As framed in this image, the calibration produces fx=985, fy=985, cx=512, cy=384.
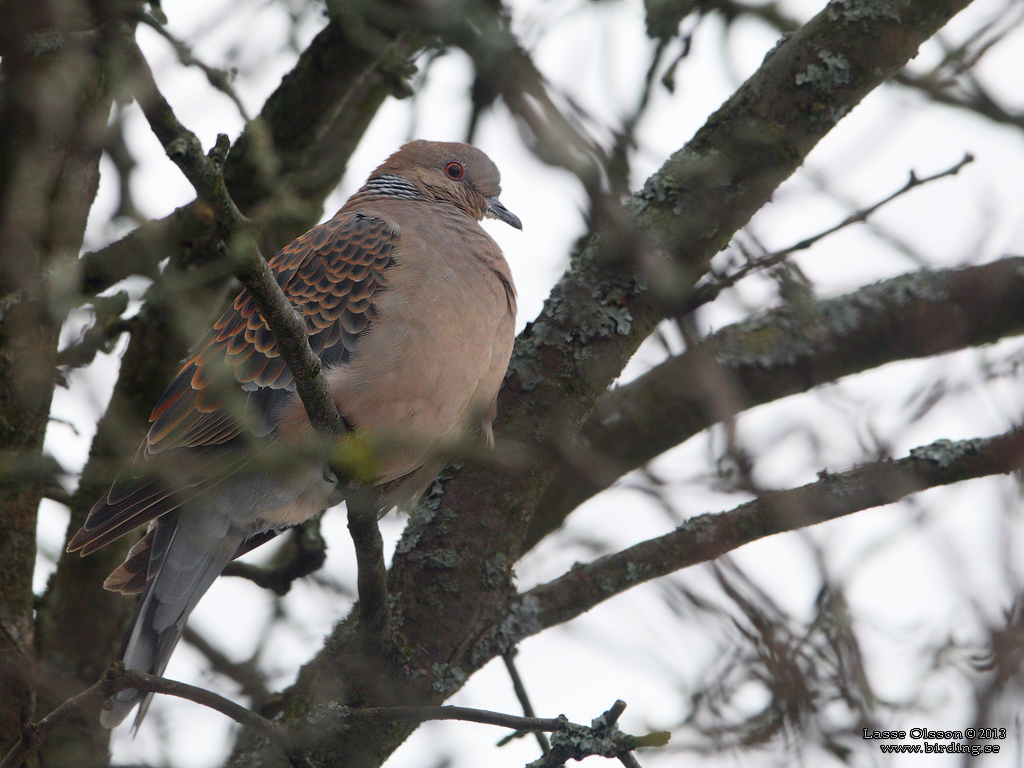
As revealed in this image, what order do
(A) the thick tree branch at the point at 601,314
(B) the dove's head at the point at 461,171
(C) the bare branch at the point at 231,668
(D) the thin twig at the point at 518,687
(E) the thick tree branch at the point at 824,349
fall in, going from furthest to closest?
(B) the dove's head at the point at 461,171, (C) the bare branch at the point at 231,668, (E) the thick tree branch at the point at 824,349, (D) the thin twig at the point at 518,687, (A) the thick tree branch at the point at 601,314

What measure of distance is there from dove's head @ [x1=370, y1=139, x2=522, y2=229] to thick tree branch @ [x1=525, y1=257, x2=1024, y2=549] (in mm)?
1152

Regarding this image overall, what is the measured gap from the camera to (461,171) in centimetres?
463

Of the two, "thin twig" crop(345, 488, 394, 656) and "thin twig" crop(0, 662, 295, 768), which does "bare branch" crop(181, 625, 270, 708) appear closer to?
"thin twig" crop(345, 488, 394, 656)

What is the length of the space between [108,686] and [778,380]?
2841 mm

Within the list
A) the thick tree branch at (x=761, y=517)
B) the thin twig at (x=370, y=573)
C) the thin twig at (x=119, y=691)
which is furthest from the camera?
the thick tree branch at (x=761, y=517)

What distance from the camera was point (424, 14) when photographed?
113 inches

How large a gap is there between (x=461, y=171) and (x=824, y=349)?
1.84 metres

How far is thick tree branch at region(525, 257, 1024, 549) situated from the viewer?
4.02 m

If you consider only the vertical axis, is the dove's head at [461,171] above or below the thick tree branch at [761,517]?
above

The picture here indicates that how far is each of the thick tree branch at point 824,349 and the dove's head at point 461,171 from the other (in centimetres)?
115

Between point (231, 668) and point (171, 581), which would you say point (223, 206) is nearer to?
point (171, 581)

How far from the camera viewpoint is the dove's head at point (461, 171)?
4578 mm

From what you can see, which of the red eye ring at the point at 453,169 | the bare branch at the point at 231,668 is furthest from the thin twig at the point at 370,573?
the red eye ring at the point at 453,169

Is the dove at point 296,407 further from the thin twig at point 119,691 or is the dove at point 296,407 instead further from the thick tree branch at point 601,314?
the thin twig at point 119,691
